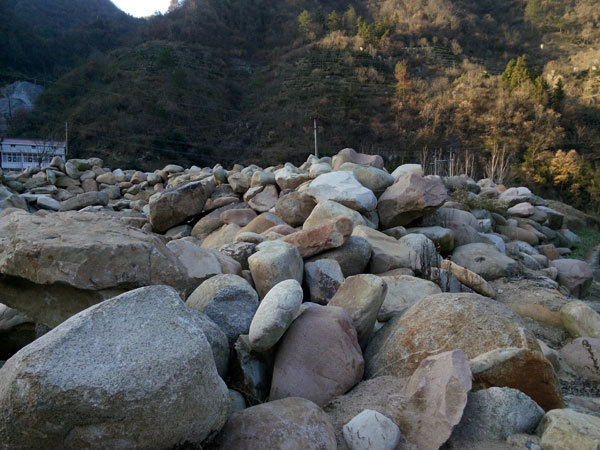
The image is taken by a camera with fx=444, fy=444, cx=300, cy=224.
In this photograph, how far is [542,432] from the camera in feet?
5.43

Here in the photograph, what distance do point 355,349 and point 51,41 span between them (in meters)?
50.5

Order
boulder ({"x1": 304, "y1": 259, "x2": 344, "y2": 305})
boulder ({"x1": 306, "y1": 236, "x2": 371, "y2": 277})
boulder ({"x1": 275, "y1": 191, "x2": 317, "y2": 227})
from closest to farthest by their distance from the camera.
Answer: boulder ({"x1": 304, "y1": 259, "x2": 344, "y2": 305}) → boulder ({"x1": 306, "y1": 236, "x2": 371, "y2": 277}) → boulder ({"x1": 275, "y1": 191, "x2": 317, "y2": 227})

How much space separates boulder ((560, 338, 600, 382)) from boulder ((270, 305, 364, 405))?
1641 mm

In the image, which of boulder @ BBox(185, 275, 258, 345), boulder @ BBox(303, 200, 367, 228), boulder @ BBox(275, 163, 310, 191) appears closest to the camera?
boulder @ BBox(185, 275, 258, 345)

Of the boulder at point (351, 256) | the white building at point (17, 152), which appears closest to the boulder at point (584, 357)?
the boulder at point (351, 256)

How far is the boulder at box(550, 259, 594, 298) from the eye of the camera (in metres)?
5.89

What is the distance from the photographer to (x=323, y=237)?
338cm

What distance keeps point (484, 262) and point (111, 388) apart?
14.2ft

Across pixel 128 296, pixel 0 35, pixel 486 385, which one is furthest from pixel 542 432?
pixel 0 35

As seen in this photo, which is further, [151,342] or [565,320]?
[565,320]

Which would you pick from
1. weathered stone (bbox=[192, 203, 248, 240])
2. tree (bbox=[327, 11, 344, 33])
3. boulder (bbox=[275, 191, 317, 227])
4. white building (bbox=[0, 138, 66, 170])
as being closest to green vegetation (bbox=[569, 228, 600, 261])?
boulder (bbox=[275, 191, 317, 227])

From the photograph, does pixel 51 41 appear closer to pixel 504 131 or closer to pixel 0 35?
pixel 0 35

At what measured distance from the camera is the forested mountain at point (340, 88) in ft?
91.9

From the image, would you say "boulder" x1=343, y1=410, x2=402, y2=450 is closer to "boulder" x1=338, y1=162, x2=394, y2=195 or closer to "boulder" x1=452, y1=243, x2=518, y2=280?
"boulder" x1=452, y1=243, x2=518, y2=280
